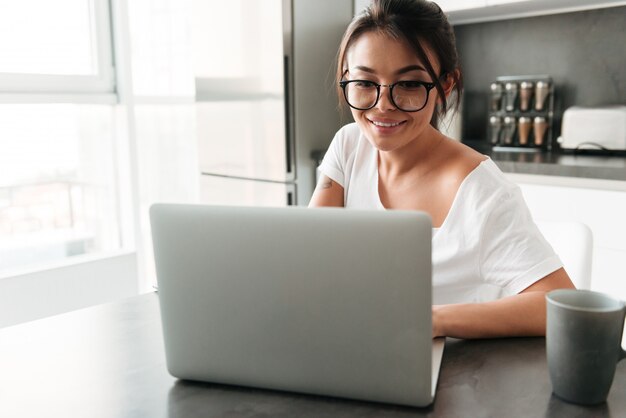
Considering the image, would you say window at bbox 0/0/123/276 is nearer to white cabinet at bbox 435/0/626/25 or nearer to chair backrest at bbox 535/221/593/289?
white cabinet at bbox 435/0/626/25

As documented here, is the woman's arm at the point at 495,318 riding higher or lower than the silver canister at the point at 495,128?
lower

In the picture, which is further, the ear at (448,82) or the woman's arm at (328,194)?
the woman's arm at (328,194)

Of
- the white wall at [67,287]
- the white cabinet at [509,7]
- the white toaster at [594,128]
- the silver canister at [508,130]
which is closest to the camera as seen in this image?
the white toaster at [594,128]

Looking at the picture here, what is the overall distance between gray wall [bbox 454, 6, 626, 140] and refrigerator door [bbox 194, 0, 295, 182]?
3.17 ft

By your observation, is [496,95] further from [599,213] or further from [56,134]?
[56,134]

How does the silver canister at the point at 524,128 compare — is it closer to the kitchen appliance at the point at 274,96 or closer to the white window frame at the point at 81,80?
the kitchen appliance at the point at 274,96

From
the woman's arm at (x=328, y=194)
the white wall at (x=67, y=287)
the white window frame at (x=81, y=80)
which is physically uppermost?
the white window frame at (x=81, y=80)

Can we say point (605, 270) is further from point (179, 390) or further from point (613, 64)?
point (179, 390)

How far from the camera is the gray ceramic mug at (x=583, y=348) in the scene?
65 centimetres

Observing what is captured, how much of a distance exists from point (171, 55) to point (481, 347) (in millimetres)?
2838

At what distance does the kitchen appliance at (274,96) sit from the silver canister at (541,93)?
35.7 inches

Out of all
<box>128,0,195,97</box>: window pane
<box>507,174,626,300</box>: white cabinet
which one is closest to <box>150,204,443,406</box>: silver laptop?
<box>507,174,626,300</box>: white cabinet

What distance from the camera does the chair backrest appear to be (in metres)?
1.12

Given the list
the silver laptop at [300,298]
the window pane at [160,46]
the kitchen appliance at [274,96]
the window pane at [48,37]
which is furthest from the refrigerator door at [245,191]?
the silver laptop at [300,298]
